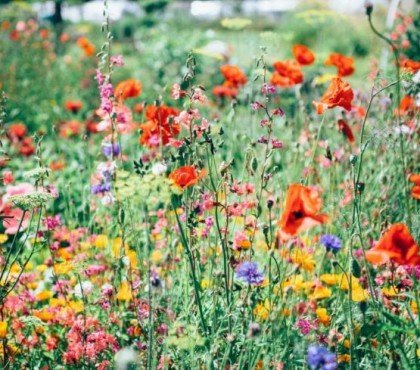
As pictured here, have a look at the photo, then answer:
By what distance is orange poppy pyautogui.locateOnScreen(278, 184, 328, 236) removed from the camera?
5.28 ft

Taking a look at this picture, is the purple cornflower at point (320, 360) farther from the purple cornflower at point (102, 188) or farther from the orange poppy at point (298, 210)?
the purple cornflower at point (102, 188)

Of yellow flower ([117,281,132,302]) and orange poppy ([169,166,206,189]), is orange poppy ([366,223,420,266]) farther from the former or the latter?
yellow flower ([117,281,132,302])

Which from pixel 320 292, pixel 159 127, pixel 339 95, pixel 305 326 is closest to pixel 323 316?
pixel 320 292

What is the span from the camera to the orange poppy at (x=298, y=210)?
5.28ft

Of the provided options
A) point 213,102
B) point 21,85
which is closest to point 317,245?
point 213,102

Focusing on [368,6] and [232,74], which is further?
[232,74]

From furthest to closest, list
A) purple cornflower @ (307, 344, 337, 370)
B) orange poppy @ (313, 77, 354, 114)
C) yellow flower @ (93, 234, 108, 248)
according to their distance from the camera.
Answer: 1. yellow flower @ (93, 234, 108, 248)
2. orange poppy @ (313, 77, 354, 114)
3. purple cornflower @ (307, 344, 337, 370)

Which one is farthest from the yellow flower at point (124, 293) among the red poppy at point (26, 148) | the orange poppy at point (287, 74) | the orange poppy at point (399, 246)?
Result: the red poppy at point (26, 148)

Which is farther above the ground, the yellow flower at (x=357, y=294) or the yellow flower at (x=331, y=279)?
the yellow flower at (x=357, y=294)

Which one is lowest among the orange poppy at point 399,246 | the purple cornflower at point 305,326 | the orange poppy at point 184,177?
the purple cornflower at point 305,326

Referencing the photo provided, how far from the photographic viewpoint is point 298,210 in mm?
1645

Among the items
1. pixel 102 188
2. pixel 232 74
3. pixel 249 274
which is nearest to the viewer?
pixel 249 274

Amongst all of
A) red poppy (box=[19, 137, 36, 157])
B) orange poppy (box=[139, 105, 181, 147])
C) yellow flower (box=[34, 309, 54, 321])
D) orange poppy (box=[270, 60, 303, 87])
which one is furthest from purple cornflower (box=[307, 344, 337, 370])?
red poppy (box=[19, 137, 36, 157])

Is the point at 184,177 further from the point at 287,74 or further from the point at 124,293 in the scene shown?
the point at 287,74
